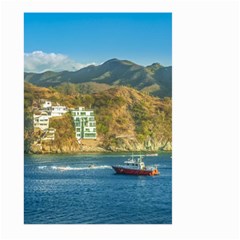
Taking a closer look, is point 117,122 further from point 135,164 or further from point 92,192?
point 92,192

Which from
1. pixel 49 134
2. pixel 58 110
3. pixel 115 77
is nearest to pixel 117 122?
pixel 115 77

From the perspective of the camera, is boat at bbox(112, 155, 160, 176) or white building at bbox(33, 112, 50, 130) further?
boat at bbox(112, 155, 160, 176)

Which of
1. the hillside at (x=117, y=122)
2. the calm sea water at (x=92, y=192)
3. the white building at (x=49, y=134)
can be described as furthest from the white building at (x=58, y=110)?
the calm sea water at (x=92, y=192)

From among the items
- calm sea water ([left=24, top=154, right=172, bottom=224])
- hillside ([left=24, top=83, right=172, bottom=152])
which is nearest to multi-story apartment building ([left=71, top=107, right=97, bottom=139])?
hillside ([left=24, top=83, right=172, bottom=152])

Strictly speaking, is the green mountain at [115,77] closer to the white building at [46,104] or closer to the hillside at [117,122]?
the hillside at [117,122]

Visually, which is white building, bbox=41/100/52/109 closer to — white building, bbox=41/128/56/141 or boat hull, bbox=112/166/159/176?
white building, bbox=41/128/56/141

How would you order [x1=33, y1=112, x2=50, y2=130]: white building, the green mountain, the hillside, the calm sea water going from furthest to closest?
the hillside < [x1=33, y1=112, x2=50, y2=130]: white building < the green mountain < the calm sea water
